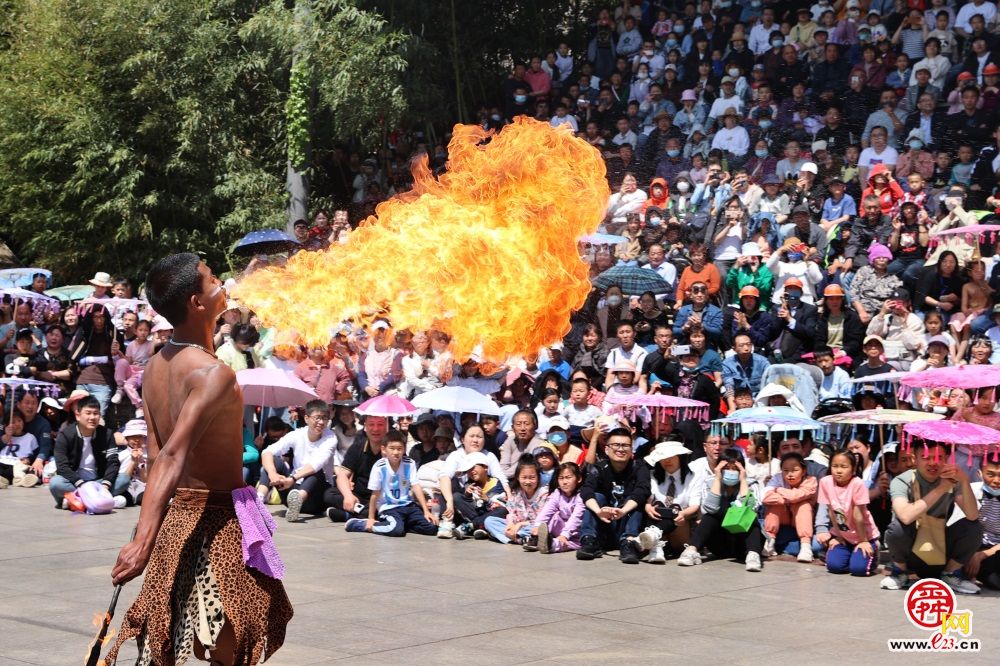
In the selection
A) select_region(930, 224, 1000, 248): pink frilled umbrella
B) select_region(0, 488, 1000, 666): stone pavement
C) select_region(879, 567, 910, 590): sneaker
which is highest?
select_region(930, 224, 1000, 248): pink frilled umbrella

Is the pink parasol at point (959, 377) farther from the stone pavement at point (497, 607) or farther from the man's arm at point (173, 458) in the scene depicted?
the man's arm at point (173, 458)

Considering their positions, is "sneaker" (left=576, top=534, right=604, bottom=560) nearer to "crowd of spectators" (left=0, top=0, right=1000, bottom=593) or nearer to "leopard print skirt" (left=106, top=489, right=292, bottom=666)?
"crowd of spectators" (left=0, top=0, right=1000, bottom=593)

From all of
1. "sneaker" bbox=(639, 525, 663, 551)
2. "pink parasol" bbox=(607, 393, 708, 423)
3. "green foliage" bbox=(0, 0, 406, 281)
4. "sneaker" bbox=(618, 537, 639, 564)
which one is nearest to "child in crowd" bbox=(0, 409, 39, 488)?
"green foliage" bbox=(0, 0, 406, 281)

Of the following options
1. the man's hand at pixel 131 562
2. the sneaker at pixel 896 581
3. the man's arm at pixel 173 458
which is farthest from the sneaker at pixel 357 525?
the man's hand at pixel 131 562

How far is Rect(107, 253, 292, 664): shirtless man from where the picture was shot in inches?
196

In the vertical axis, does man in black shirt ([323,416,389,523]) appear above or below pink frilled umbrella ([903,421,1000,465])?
below

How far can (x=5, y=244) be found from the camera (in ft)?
70.3

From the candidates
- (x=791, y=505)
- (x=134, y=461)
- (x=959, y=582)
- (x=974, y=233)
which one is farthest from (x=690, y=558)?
(x=134, y=461)

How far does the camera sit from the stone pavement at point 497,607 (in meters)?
7.08

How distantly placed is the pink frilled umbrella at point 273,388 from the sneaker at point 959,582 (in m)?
5.55

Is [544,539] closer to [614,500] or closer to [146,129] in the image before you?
[614,500]

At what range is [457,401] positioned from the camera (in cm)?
1142

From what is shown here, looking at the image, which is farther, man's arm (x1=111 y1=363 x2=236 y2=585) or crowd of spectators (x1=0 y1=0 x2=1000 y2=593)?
crowd of spectators (x1=0 y1=0 x2=1000 y2=593)

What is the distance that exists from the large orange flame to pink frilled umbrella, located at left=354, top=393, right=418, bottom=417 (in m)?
0.66
